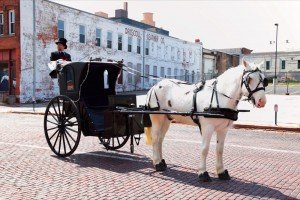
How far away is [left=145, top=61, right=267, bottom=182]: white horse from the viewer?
6320 millimetres

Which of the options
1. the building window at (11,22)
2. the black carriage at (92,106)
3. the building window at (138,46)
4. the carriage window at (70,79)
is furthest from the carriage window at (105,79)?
the building window at (138,46)

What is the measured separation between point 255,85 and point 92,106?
4.26 m

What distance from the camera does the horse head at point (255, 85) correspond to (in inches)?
245

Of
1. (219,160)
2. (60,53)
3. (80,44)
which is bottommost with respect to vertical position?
(219,160)

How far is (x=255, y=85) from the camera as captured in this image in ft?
20.5

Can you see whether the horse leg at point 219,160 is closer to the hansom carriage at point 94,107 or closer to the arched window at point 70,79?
the hansom carriage at point 94,107

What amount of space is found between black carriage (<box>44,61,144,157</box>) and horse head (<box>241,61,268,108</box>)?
2.78 metres

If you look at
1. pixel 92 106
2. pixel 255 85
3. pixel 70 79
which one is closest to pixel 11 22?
pixel 70 79

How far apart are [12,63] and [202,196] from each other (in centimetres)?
2651

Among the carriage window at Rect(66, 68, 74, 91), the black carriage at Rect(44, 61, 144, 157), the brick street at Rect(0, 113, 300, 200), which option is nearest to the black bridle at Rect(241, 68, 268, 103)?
the brick street at Rect(0, 113, 300, 200)

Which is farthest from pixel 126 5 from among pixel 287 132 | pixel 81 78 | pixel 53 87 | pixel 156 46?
pixel 81 78

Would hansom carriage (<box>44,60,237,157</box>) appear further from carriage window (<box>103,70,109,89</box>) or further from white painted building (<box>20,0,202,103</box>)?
white painted building (<box>20,0,202,103</box>)

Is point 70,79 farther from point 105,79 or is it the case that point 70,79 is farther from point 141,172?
point 141,172

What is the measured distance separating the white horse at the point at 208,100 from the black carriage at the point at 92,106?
0.77 m
